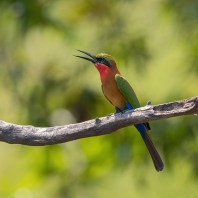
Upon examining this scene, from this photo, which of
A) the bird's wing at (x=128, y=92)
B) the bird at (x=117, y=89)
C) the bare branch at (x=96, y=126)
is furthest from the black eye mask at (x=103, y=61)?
the bare branch at (x=96, y=126)

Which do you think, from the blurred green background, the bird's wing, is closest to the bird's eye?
the bird's wing

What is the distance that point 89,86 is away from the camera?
491 cm

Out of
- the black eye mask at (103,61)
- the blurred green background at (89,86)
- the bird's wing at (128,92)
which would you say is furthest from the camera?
Answer: the blurred green background at (89,86)

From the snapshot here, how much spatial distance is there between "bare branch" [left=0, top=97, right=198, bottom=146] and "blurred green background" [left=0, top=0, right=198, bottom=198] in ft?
5.23

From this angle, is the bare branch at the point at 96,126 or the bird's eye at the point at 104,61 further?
the bird's eye at the point at 104,61

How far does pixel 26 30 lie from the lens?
4625 mm

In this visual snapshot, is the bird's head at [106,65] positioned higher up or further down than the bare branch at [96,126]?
higher up

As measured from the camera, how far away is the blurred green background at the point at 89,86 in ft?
14.4

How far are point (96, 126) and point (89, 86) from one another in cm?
225

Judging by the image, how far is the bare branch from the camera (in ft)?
8.30

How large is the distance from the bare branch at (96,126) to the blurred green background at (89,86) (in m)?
1.59

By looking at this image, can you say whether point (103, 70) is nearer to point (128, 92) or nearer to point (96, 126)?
point (128, 92)

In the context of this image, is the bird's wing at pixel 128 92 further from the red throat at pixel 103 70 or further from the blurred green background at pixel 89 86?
the blurred green background at pixel 89 86

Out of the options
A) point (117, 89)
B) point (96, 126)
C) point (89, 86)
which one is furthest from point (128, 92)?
point (89, 86)
